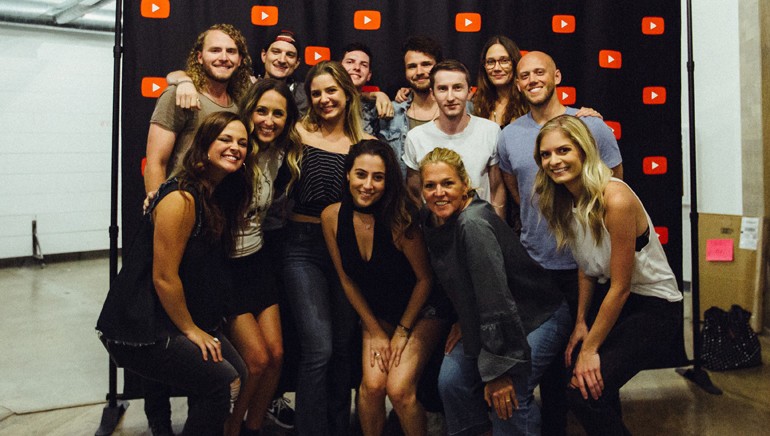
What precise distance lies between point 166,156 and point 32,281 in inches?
166

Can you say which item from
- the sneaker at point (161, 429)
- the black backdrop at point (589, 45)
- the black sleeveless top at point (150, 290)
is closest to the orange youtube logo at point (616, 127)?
the black backdrop at point (589, 45)

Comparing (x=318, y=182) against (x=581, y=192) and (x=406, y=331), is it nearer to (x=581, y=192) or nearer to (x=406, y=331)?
(x=406, y=331)

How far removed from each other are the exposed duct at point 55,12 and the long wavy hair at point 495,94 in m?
4.59

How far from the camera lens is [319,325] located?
86.5 inches

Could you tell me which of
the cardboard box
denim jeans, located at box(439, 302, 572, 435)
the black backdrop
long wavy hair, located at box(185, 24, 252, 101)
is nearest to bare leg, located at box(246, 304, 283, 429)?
denim jeans, located at box(439, 302, 572, 435)

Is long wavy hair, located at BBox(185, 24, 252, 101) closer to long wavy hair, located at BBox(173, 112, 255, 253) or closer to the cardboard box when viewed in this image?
long wavy hair, located at BBox(173, 112, 255, 253)

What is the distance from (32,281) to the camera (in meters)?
5.59

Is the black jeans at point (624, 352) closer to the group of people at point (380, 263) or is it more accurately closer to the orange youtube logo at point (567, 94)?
the group of people at point (380, 263)

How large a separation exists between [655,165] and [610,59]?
591 mm

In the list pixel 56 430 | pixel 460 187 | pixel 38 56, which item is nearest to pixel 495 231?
pixel 460 187

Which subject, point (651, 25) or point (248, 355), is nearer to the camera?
point (248, 355)

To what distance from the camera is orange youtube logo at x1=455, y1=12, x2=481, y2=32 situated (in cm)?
298

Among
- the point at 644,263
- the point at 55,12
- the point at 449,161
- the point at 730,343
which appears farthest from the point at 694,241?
the point at 55,12

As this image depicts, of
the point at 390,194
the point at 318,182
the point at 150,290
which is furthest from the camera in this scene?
the point at 318,182
